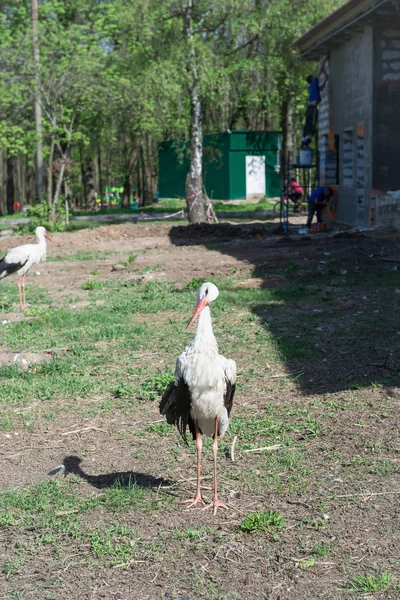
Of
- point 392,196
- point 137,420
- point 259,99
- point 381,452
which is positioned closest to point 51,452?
point 137,420

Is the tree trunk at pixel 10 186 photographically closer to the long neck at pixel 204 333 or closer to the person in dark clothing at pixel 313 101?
the person in dark clothing at pixel 313 101

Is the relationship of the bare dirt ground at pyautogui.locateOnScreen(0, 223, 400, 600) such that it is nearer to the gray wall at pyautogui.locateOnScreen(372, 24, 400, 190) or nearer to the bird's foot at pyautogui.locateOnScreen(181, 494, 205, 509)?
the bird's foot at pyautogui.locateOnScreen(181, 494, 205, 509)

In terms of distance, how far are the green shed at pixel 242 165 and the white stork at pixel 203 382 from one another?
105 feet

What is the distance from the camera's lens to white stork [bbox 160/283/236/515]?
544 centimetres

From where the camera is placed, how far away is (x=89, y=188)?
143 ft

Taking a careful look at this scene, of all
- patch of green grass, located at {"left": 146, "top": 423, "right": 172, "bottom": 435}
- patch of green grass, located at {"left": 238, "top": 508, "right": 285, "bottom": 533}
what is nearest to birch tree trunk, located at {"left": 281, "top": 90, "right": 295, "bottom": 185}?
patch of green grass, located at {"left": 146, "top": 423, "right": 172, "bottom": 435}

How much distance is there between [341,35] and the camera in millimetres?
20750

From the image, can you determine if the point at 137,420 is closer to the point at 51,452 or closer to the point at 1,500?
the point at 51,452

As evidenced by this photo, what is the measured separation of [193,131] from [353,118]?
7.37m

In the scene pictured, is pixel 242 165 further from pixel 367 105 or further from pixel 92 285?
pixel 92 285

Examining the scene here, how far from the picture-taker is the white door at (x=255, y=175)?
38594mm

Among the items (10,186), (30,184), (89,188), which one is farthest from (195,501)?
(30,184)

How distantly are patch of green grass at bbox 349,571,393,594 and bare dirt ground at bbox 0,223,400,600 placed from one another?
21mm

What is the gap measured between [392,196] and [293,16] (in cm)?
1851
